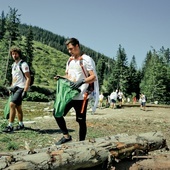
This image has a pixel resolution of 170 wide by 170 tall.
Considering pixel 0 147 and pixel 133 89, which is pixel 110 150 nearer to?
pixel 0 147

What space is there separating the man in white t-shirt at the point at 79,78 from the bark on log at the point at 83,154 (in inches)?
46.3

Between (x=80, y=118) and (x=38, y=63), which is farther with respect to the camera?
(x=38, y=63)

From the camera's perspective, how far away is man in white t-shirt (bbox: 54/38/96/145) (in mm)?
5715

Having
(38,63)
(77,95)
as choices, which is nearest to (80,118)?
(77,95)

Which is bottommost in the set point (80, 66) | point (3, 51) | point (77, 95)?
point (77, 95)

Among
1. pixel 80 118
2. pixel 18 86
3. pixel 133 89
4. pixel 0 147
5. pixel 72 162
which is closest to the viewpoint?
pixel 72 162

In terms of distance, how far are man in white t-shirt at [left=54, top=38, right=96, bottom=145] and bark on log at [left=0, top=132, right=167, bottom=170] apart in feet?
3.86

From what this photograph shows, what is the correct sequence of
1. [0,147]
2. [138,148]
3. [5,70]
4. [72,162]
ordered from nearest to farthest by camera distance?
[72,162] → [138,148] → [0,147] → [5,70]

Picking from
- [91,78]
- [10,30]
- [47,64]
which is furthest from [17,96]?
[47,64]

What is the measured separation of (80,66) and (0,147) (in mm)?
2405

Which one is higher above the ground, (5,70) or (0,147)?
(5,70)

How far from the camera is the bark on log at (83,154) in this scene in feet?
11.4

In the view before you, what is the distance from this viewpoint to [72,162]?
377cm

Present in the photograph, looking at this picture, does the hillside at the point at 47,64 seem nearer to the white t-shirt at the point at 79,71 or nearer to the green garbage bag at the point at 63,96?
the white t-shirt at the point at 79,71
